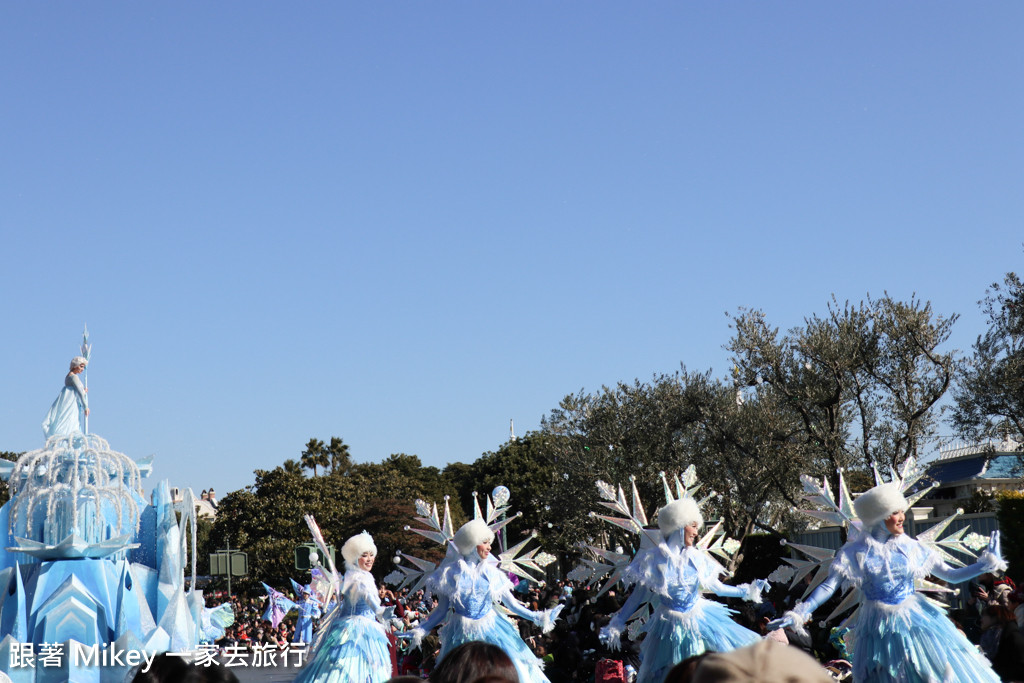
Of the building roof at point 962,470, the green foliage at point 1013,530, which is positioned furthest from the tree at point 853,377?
the building roof at point 962,470

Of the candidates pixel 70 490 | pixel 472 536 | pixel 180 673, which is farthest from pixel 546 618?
pixel 70 490

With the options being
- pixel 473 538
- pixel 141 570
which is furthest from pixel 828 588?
pixel 141 570

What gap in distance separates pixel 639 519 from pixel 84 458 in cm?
1053

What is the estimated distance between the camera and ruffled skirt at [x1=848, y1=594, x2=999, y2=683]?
6.25 m

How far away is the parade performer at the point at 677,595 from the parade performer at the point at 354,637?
219 cm

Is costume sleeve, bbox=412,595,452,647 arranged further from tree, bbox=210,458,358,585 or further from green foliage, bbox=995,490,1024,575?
tree, bbox=210,458,358,585

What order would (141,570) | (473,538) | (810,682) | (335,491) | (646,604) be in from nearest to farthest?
(810,682) < (646,604) < (473,538) < (141,570) < (335,491)

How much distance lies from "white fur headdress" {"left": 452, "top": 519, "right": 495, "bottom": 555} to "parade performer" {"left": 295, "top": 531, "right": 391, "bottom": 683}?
0.83 metres

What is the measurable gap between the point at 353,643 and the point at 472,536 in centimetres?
136

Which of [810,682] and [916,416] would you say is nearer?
[810,682]

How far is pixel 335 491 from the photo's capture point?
161 ft

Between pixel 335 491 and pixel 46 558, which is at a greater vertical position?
pixel 335 491

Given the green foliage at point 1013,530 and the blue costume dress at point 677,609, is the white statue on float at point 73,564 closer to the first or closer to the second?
the blue costume dress at point 677,609

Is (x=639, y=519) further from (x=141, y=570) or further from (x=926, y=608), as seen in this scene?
(x=141, y=570)
